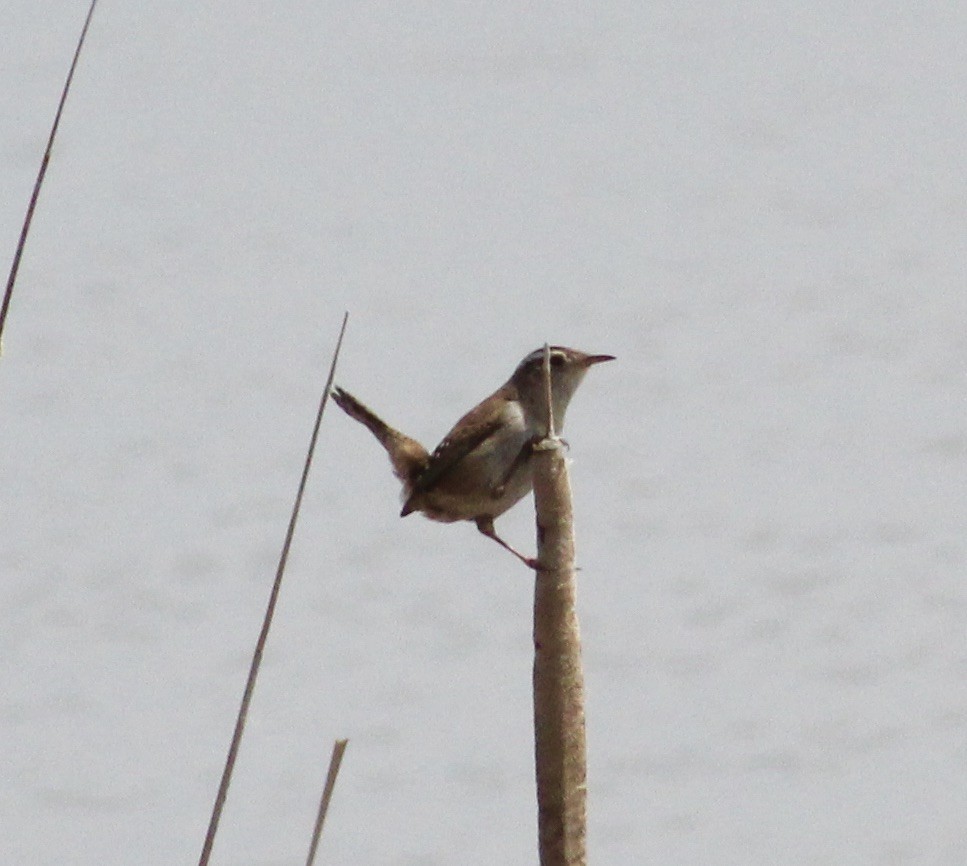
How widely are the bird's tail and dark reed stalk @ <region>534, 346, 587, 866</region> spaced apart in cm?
182

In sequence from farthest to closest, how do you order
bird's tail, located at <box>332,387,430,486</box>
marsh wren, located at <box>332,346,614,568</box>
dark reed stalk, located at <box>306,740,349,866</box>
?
bird's tail, located at <box>332,387,430,486</box> → marsh wren, located at <box>332,346,614,568</box> → dark reed stalk, located at <box>306,740,349,866</box>

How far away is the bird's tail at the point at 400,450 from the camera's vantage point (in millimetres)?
3498

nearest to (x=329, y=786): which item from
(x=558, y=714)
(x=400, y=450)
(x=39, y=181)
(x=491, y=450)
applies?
(x=558, y=714)

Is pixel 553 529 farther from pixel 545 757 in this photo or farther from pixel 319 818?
pixel 319 818

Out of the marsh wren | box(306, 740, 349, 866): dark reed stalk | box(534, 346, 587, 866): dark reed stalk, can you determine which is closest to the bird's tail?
the marsh wren

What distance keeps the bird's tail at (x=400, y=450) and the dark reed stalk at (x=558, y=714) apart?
182 centimetres

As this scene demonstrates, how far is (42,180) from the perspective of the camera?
1448mm

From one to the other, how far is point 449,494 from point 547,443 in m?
1.48

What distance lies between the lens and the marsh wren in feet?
10.5

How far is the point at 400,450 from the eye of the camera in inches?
140

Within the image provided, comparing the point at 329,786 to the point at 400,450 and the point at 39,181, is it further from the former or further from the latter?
the point at 400,450

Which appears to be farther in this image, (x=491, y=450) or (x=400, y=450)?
(x=400, y=450)

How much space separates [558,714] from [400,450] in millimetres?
2090

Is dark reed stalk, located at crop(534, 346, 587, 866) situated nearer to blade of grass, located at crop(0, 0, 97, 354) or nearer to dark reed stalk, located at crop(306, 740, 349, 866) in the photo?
dark reed stalk, located at crop(306, 740, 349, 866)
